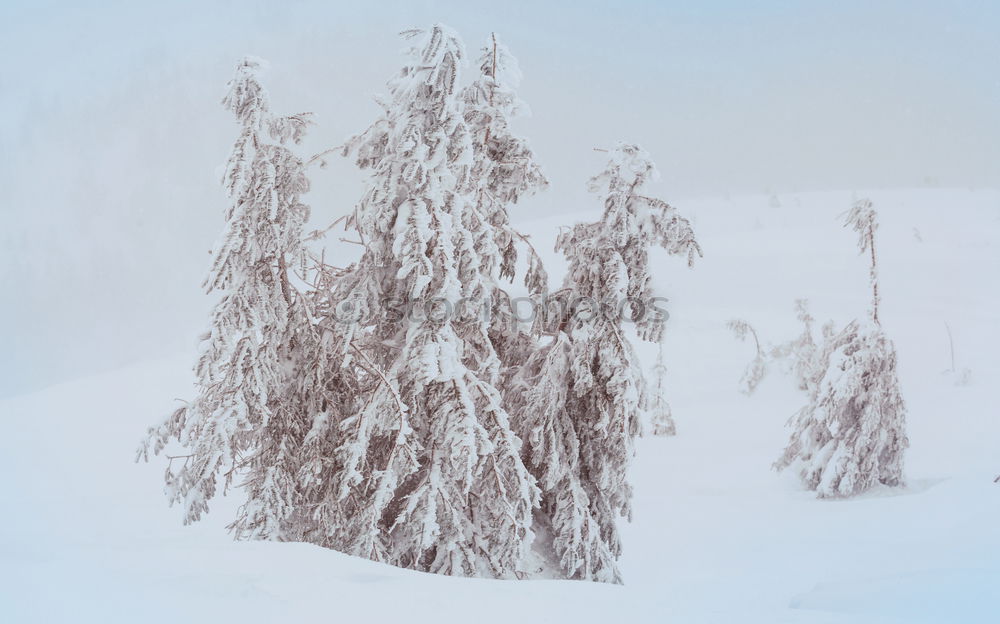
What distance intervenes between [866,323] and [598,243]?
38.9 ft

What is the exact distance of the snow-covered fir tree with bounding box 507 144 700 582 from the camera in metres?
9.52

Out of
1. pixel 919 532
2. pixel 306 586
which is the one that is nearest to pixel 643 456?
pixel 919 532

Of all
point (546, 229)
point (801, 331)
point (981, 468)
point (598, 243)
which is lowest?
point (981, 468)

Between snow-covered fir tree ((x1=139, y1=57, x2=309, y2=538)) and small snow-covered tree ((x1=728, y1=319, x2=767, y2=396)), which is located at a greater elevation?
small snow-covered tree ((x1=728, y1=319, x2=767, y2=396))

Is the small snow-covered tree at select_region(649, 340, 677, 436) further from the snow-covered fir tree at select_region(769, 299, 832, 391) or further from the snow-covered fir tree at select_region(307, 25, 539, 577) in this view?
the snow-covered fir tree at select_region(769, 299, 832, 391)

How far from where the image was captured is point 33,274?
94688 mm

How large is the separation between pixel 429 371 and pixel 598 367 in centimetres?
270

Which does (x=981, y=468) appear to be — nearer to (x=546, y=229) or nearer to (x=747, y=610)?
(x=747, y=610)

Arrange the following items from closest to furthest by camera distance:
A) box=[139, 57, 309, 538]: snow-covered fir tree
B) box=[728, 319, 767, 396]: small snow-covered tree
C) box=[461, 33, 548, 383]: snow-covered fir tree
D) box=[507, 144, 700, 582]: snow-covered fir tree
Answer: box=[139, 57, 309, 538]: snow-covered fir tree < box=[507, 144, 700, 582]: snow-covered fir tree < box=[461, 33, 548, 383]: snow-covered fir tree < box=[728, 319, 767, 396]: small snow-covered tree

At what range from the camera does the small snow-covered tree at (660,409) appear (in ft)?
33.1

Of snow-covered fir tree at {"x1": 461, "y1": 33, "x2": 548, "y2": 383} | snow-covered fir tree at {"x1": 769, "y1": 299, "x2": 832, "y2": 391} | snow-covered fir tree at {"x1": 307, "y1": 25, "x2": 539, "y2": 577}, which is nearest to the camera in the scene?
snow-covered fir tree at {"x1": 307, "y1": 25, "x2": 539, "y2": 577}

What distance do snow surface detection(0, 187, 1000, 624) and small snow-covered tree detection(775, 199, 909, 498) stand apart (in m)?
0.73

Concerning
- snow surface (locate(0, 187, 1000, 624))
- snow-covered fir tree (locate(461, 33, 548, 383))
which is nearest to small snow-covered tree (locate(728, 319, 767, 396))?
snow surface (locate(0, 187, 1000, 624))

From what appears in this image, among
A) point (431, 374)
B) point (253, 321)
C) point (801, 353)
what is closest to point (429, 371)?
point (431, 374)
